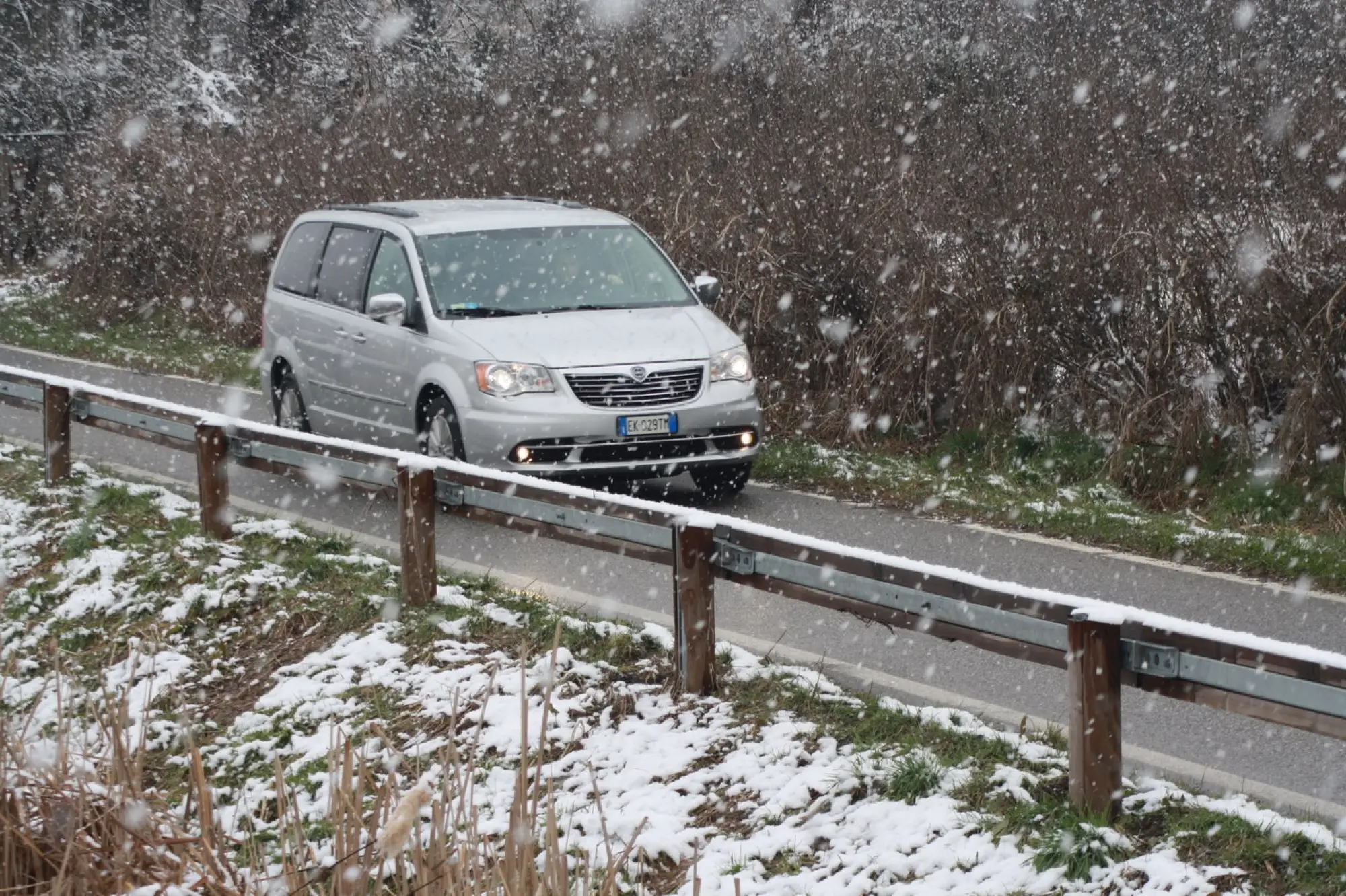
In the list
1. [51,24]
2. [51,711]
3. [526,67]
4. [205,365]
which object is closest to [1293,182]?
[51,711]

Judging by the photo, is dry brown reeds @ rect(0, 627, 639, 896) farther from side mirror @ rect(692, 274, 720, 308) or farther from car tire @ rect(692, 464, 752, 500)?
side mirror @ rect(692, 274, 720, 308)

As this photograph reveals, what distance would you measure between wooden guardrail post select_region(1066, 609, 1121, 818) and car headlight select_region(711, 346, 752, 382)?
18.8 feet

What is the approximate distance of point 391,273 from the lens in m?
11.4

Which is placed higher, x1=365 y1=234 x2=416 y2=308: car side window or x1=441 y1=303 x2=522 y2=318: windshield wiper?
x1=365 y1=234 x2=416 y2=308: car side window

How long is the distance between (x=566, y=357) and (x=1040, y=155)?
4.96m

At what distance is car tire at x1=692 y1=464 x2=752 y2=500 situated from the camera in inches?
435

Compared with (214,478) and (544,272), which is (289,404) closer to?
(544,272)

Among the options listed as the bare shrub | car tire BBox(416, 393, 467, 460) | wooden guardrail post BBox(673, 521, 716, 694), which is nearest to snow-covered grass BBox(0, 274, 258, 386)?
the bare shrub

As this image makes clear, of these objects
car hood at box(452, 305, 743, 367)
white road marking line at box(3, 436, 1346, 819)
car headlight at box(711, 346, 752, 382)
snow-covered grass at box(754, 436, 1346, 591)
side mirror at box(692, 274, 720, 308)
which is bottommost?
white road marking line at box(3, 436, 1346, 819)

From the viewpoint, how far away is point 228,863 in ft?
11.2

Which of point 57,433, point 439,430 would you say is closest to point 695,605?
point 439,430

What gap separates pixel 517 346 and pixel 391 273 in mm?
1564

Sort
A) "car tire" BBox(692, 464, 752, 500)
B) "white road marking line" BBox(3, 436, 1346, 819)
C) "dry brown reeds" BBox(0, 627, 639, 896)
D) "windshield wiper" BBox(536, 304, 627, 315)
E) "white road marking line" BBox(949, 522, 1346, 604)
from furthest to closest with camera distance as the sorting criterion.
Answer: "car tire" BBox(692, 464, 752, 500)
"windshield wiper" BBox(536, 304, 627, 315)
"white road marking line" BBox(949, 522, 1346, 604)
"white road marking line" BBox(3, 436, 1346, 819)
"dry brown reeds" BBox(0, 627, 639, 896)

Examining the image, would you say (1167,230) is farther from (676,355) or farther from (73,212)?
(73,212)
